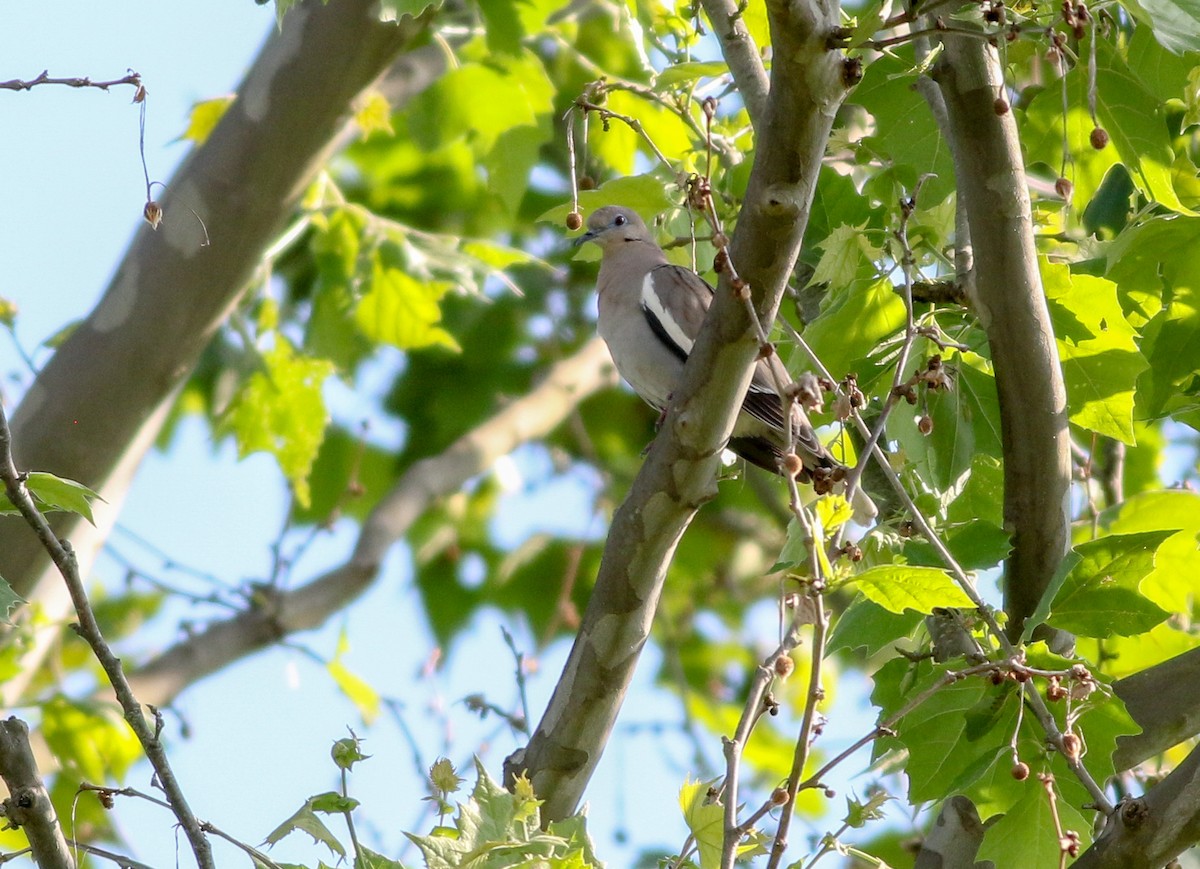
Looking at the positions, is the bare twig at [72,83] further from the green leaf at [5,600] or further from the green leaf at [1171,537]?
the green leaf at [1171,537]

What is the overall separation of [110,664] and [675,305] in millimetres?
2764

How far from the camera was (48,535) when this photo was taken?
2.35 meters

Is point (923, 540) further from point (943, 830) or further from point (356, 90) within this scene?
point (356, 90)

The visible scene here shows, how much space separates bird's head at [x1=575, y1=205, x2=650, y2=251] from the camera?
566 cm

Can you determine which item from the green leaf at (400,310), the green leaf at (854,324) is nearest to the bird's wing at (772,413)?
the green leaf at (854,324)

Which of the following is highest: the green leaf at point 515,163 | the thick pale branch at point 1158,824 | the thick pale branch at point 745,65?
the green leaf at point 515,163

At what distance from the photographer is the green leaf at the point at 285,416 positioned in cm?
610

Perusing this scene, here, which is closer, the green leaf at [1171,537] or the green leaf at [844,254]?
the green leaf at [844,254]

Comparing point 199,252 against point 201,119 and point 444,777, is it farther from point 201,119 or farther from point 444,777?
point 444,777

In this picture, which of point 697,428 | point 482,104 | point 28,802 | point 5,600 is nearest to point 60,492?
point 5,600

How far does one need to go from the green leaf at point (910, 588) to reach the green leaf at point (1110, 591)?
669 mm

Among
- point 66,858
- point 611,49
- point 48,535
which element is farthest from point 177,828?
point 611,49

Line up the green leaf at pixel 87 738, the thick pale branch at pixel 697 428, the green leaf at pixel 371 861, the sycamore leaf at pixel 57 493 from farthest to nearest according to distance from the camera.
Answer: the green leaf at pixel 87 738, the sycamore leaf at pixel 57 493, the thick pale branch at pixel 697 428, the green leaf at pixel 371 861

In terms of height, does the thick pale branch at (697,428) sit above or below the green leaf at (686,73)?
below
